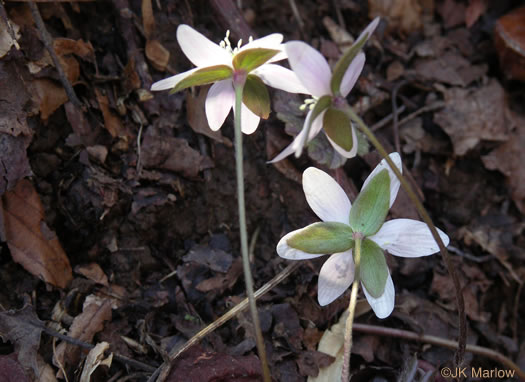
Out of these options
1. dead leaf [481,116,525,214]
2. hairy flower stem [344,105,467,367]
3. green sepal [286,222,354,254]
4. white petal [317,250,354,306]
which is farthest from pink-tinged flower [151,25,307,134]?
dead leaf [481,116,525,214]

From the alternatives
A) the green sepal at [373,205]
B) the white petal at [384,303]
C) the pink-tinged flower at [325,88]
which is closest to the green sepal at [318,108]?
the pink-tinged flower at [325,88]

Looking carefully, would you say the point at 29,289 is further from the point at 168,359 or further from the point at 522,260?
the point at 522,260

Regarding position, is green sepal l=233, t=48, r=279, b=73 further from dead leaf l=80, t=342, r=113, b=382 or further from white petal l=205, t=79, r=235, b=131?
dead leaf l=80, t=342, r=113, b=382

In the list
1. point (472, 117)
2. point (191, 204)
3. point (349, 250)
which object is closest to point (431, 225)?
point (349, 250)

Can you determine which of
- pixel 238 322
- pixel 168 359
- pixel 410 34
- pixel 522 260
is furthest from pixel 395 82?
pixel 168 359

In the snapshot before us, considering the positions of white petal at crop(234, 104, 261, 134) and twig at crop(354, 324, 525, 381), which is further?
twig at crop(354, 324, 525, 381)

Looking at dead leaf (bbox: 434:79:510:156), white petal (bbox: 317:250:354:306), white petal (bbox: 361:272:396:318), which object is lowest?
dead leaf (bbox: 434:79:510:156)
